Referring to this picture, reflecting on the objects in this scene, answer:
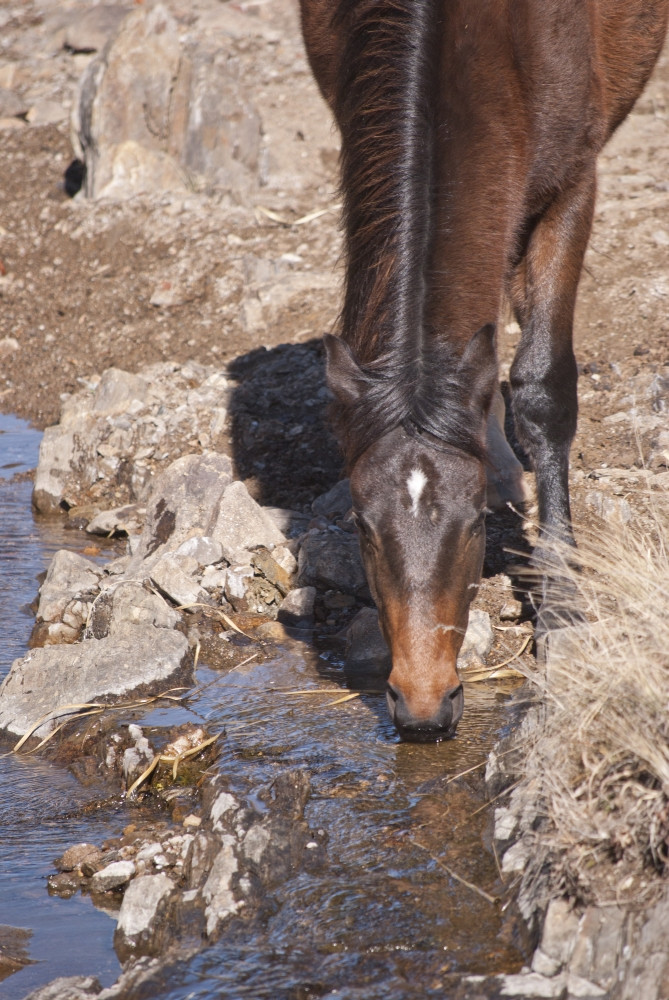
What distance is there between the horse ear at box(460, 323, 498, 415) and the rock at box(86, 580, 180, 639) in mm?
1597

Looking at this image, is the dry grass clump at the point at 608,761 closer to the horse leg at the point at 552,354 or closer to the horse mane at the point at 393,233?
the horse mane at the point at 393,233

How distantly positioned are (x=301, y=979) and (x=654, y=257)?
5.55m


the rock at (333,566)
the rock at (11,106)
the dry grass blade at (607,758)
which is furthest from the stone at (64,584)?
the rock at (11,106)

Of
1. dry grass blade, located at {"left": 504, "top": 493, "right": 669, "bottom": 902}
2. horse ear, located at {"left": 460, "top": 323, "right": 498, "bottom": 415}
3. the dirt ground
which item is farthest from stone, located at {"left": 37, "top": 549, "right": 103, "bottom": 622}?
dry grass blade, located at {"left": 504, "top": 493, "right": 669, "bottom": 902}

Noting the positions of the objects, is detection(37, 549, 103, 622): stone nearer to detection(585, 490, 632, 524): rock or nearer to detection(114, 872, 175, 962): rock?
detection(114, 872, 175, 962): rock

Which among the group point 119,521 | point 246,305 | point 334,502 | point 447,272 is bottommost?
point 119,521

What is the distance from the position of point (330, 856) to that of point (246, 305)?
17.7 feet

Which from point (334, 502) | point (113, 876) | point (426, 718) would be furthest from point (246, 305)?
point (113, 876)

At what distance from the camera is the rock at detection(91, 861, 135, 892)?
8.46 feet


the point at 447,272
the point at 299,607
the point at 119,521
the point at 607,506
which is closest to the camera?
the point at 447,272

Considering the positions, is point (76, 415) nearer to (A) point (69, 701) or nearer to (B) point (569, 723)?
(A) point (69, 701)

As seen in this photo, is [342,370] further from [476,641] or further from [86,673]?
[86,673]

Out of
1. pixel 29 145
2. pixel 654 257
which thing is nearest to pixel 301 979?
pixel 654 257

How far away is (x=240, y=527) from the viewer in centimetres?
448
